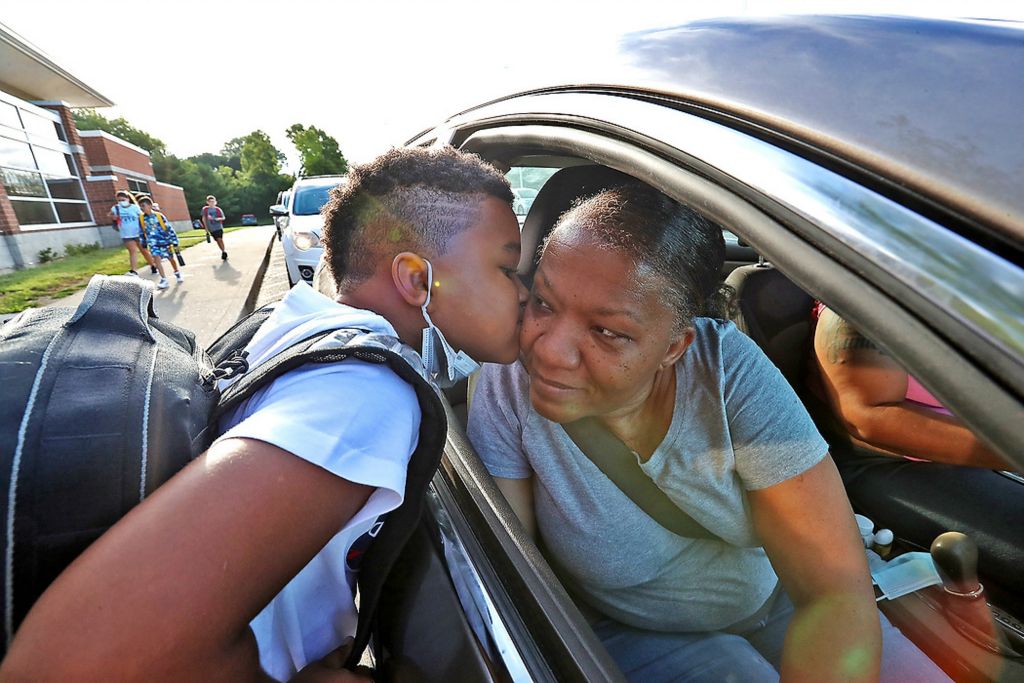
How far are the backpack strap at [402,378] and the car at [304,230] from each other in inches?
231

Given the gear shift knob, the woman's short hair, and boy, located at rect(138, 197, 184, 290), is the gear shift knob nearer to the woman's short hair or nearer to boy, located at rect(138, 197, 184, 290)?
the woman's short hair

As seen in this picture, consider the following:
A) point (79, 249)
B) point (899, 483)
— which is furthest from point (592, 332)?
point (79, 249)

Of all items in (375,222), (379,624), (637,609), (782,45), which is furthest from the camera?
(375,222)

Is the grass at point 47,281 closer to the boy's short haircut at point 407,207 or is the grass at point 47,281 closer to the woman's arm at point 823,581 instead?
the boy's short haircut at point 407,207

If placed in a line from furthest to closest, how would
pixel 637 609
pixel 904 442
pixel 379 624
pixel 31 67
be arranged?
1. pixel 31 67
2. pixel 904 442
3. pixel 637 609
4. pixel 379 624

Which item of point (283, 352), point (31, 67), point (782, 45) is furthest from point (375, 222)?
point (31, 67)

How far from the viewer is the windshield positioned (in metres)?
8.81

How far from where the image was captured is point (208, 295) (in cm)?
920

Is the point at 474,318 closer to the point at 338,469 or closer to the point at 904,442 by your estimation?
the point at 338,469

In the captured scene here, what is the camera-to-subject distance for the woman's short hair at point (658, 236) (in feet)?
3.75

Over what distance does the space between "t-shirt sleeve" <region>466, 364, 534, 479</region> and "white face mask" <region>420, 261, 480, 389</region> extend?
0.44ft

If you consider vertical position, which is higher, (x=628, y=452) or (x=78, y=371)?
(x=78, y=371)

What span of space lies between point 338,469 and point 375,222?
84 centimetres

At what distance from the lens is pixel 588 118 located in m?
0.90
